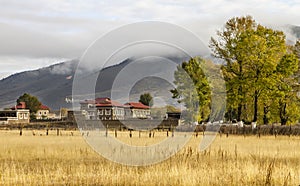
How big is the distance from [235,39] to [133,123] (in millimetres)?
21387

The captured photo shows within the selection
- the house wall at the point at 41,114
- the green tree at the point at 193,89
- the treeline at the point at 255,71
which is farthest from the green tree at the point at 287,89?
the house wall at the point at 41,114

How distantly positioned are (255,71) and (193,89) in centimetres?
759

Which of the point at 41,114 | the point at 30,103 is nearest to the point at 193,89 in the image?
the point at 30,103

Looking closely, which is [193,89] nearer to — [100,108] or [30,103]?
[100,108]

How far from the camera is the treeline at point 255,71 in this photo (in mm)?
48188

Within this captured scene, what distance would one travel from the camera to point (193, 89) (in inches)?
2119

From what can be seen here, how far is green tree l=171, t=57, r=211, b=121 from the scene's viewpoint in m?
48.9

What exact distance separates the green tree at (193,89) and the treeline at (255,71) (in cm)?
10

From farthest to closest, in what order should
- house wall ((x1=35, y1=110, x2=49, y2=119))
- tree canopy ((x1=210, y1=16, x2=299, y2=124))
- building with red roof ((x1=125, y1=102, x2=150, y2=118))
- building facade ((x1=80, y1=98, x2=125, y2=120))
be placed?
house wall ((x1=35, y1=110, x2=49, y2=119))
building with red roof ((x1=125, y1=102, x2=150, y2=118))
tree canopy ((x1=210, y1=16, x2=299, y2=124))
building facade ((x1=80, y1=98, x2=125, y2=120))

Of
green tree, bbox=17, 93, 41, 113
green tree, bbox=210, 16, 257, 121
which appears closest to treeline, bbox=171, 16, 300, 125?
green tree, bbox=210, 16, 257, 121

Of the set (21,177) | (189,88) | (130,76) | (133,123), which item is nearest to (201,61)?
(189,88)

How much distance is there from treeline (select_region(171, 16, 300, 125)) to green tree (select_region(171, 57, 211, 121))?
0.10 meters

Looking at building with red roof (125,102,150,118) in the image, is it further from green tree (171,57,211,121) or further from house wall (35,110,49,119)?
house wall (35,110,49,119)

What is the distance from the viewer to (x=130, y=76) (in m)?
26.5
